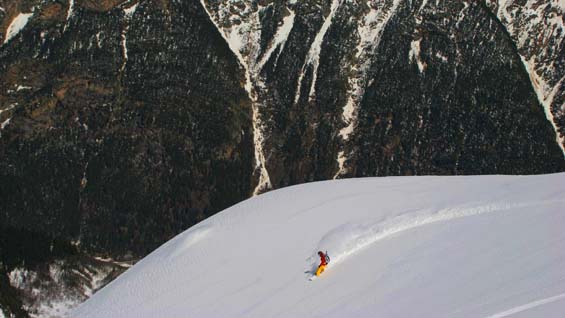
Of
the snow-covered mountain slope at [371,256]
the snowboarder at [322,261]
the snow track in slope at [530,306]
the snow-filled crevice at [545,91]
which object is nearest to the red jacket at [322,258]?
the snowboarder at [322,261]

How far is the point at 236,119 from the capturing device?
190625 millimetres

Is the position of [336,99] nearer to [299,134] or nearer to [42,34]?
[299,134]

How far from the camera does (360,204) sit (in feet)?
82.7

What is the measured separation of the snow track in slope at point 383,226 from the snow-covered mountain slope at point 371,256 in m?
0.04

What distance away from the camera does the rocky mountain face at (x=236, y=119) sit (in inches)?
6821

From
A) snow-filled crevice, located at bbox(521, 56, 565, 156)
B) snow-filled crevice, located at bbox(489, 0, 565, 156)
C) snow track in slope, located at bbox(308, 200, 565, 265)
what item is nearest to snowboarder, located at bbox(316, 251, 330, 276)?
snow track in slope, located at bbox(308, 200, 565, 265)

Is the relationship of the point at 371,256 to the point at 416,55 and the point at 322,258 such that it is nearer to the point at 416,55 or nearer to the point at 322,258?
the point at 322,258

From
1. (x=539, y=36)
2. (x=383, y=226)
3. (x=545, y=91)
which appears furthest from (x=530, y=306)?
(x=539, y=36)

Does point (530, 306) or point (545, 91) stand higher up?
point (530, 306)

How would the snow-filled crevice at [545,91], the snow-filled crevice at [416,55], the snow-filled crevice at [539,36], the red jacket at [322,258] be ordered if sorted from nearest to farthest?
the red jacket at [322,258], the snow-filled crevice at [545,91], the snow-filled crevice at [539,36], the snow-filled crevice at [416,55]

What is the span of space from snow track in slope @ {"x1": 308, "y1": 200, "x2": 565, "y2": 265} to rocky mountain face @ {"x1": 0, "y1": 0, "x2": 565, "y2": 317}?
14493cm

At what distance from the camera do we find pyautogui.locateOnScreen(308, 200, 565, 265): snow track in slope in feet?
74.9

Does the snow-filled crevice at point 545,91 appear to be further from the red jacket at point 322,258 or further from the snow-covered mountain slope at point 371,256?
the red jacket at point 322,258

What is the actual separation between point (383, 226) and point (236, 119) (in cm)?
16835
